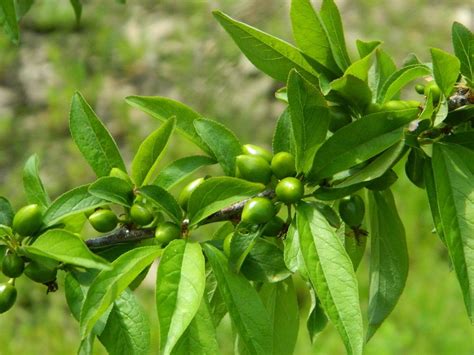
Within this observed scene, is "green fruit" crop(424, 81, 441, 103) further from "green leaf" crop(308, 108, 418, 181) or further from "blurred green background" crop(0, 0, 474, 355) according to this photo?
"blurred green background" crop(0, 0, 474, 355)

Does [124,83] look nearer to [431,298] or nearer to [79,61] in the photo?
[79,61]

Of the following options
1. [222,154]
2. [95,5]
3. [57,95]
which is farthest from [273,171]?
[95,5]

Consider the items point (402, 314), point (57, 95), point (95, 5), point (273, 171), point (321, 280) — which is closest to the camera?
point (321, 280)

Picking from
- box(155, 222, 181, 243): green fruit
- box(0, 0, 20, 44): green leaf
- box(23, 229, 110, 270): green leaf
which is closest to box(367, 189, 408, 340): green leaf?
box(155, 222, 181, 243): green fruit

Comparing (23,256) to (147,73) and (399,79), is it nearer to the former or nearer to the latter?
(399,79)

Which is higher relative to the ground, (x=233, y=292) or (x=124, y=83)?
(x=233, y=292)

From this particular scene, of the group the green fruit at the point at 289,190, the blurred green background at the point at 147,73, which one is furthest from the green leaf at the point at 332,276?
the blurred green background at the point at 147,73
